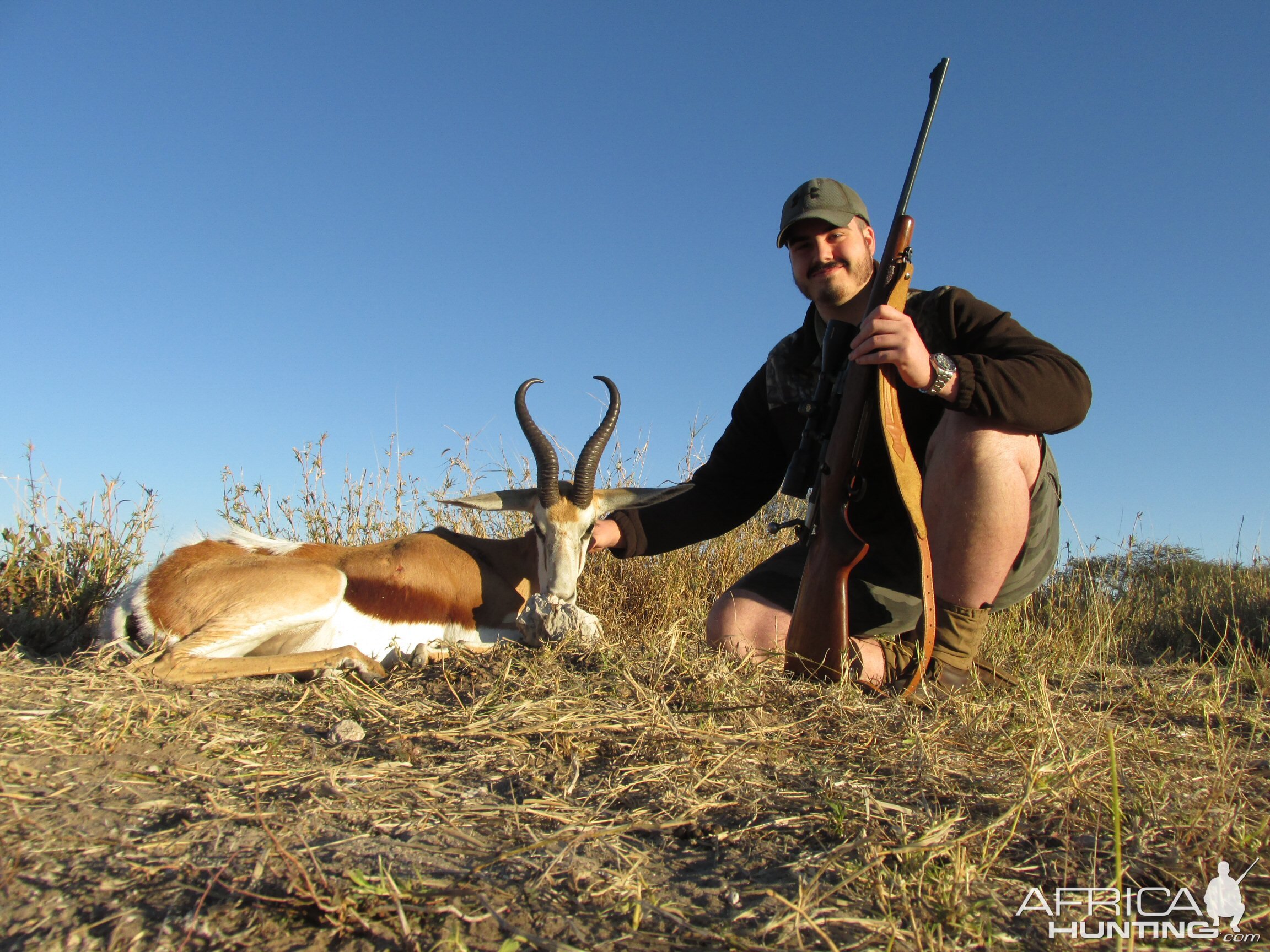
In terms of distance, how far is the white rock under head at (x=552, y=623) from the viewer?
3686 millimetres

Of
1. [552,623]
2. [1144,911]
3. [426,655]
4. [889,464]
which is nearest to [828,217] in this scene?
[889,464]

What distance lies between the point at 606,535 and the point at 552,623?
0.67 m

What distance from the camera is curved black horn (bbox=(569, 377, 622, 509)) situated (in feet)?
17.0

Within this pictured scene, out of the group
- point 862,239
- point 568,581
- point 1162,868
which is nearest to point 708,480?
point 568,581

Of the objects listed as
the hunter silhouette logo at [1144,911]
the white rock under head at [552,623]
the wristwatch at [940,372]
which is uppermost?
the wristwatch at [940,372]

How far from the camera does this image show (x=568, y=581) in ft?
15.8

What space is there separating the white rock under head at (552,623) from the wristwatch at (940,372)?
5.82ft

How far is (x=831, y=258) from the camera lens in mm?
3799

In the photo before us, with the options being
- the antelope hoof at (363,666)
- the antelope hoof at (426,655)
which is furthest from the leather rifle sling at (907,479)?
the antelope hoof at (363,666)

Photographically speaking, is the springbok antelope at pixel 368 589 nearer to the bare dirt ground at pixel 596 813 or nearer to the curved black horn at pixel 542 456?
the curved black horn at pixel 542 456

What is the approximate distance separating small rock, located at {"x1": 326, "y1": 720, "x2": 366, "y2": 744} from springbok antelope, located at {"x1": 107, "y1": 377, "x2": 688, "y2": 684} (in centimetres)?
118

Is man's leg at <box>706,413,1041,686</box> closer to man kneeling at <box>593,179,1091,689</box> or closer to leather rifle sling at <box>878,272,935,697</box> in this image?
man kneeling at <box>593,179,1091,689</box>

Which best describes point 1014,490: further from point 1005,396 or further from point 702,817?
point 702,817

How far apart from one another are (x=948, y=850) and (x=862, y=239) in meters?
3.07
